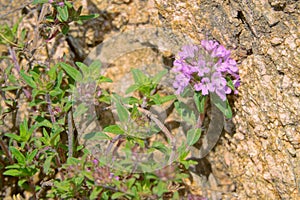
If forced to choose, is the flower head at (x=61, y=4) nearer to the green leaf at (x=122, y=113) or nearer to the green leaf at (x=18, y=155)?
the green leaf at (x=122, y=113)

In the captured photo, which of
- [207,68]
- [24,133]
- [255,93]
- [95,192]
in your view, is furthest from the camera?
[24,133]

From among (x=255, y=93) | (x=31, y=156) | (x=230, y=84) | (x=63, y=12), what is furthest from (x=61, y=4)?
(x=255, y=93)

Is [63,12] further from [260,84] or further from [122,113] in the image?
[260,84]

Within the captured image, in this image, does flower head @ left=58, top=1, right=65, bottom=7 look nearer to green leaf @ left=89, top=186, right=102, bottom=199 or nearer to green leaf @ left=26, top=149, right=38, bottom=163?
green leaf @ left=26, top=149, right=38, bottom=163

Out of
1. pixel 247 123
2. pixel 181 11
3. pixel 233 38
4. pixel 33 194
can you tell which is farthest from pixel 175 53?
pixel 33 194

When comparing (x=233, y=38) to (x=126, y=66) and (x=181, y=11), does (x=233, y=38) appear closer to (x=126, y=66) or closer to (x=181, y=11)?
(x=181, y=11)
